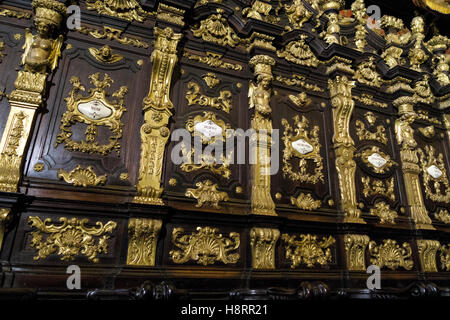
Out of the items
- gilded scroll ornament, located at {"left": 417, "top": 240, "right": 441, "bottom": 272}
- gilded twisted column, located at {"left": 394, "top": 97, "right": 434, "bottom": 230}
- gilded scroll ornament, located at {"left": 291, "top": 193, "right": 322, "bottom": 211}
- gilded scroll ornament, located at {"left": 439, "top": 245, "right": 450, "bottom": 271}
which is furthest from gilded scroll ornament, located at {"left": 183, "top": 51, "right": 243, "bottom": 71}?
gilded scroll ornament, located at {"left": 439, "top": 245, "right": 450, "bottom": 271}

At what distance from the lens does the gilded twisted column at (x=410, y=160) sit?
459 cm

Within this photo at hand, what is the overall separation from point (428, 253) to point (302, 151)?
7.53 ft

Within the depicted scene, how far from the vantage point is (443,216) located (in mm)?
4910

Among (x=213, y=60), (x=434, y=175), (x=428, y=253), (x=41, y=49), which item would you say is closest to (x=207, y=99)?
(x=213, y=60)

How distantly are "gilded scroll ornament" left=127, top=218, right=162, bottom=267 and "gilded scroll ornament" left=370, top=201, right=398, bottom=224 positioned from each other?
301cm

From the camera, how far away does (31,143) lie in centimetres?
313

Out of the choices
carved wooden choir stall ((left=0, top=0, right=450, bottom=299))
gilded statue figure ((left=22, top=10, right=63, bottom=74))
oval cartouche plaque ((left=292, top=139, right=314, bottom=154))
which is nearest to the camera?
carved wooden choir stall ((left=0, top=0, right=450, bottom=299))

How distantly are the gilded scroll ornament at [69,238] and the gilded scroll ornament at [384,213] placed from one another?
11.5 feet

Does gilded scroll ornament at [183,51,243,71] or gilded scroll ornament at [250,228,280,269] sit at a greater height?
gilded scroll ornament at [183,51,243,71]

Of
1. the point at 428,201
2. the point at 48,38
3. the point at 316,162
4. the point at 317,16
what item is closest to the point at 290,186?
the point at 316,162

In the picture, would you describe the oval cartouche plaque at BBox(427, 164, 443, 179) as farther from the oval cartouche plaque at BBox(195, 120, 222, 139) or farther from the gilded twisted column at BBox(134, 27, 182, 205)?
the gilded twisted column at BBox(134, 27, 182, 205)

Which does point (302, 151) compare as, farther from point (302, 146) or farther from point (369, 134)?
point (369, 134)

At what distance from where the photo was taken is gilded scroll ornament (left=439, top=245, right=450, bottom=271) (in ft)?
14.9
